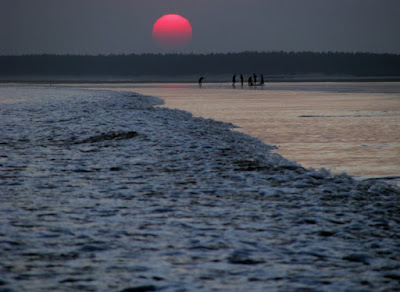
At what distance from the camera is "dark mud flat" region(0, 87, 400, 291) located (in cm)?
493

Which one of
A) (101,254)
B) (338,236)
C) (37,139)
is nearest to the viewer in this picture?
(101,254)

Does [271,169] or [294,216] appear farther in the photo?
[271,169]

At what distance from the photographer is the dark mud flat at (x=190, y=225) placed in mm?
4926

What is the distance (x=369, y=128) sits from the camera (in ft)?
63.1

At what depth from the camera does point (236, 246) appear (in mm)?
5824

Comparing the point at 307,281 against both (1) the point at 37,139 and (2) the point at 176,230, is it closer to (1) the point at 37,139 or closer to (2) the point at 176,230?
(2) the point at 176,230

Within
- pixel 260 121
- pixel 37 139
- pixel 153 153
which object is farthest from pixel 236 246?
pixel 260 121

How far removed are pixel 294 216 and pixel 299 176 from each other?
3.00 meters

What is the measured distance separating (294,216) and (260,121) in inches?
625

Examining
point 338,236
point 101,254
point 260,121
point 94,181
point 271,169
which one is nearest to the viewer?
point 101,254

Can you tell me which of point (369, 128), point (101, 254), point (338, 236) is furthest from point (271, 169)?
point (369, 128)

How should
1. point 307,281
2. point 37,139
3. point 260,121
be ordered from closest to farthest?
point 307,281 → point 37,139 → point 260,121

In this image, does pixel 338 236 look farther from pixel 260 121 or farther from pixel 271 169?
pixel 260 121

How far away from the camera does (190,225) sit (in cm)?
667
